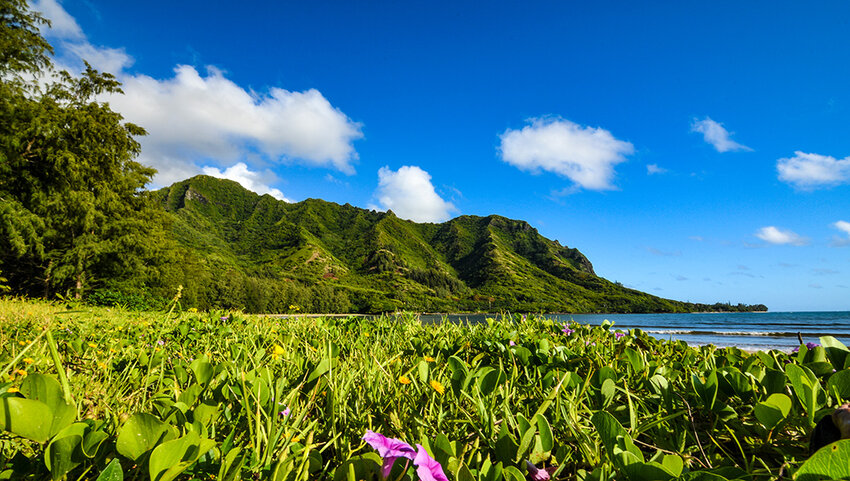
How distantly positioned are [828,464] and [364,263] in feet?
504

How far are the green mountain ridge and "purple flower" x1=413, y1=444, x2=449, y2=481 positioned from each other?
68.9m

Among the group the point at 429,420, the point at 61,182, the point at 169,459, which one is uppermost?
the point at 61,182

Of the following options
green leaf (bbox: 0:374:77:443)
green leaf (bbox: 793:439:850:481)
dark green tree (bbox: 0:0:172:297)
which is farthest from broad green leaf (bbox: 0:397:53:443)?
dark green tree (bbox: 0:0:172:297)

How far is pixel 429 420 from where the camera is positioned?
1.23m

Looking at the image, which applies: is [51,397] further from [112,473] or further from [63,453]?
[112,473]

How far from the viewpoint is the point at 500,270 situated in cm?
15288

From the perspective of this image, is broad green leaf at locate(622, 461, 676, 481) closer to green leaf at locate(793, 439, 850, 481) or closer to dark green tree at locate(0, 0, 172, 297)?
green leaf at locate(793, 439, 850, 481)

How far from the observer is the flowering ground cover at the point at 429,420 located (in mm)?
683

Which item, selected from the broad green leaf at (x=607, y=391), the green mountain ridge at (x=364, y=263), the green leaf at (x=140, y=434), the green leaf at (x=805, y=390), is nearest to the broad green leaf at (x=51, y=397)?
the green leaf at (x=140, y=434)

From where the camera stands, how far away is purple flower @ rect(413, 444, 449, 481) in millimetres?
602

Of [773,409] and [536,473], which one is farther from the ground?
[773,409]

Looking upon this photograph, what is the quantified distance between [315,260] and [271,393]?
13648cm

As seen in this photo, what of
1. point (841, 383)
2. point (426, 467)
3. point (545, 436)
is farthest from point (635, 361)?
point (426, 467)

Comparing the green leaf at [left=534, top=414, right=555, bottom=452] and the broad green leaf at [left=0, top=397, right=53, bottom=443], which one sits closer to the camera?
the broad green leaf at [left=0, top=397, right=53, bottom=443]
